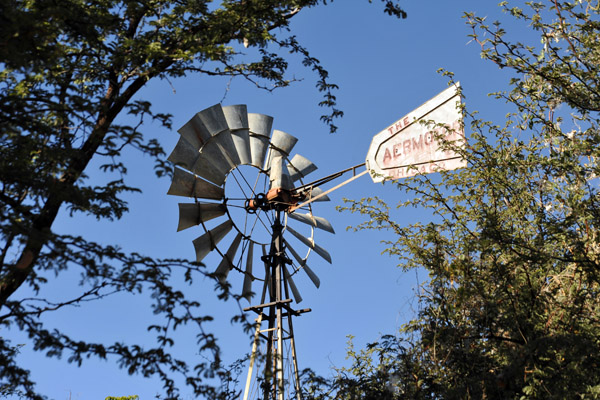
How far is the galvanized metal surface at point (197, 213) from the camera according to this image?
623cm

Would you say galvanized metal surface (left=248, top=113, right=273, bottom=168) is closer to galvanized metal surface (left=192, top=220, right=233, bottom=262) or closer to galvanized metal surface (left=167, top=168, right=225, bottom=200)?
galvanized metal surface (left=167, top=168, right=225, bottom=200)

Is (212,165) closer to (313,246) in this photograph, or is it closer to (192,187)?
→ (192,187)

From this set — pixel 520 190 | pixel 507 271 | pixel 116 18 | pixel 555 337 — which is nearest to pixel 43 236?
pixel 116 18

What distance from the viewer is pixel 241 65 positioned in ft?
14.5

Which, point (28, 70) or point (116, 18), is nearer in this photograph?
point (28, 70)

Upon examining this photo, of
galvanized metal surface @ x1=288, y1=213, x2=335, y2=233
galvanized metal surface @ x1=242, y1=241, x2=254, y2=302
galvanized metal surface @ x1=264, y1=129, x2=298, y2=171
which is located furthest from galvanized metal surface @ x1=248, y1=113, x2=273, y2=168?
galvanized metal surface @ x1=242, y1=241, x2=254, y2=302

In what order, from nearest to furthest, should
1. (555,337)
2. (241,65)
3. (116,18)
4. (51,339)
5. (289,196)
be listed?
(51,339) → (116,18) → (555,337) → (241,65) → (289,196)

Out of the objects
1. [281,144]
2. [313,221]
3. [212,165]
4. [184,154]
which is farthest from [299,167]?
[184,154]

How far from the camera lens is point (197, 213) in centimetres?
638

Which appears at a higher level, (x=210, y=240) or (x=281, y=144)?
(x=281, y=144)

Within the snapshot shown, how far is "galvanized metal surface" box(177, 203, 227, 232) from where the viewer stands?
245 inches

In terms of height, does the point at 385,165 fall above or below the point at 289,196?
below

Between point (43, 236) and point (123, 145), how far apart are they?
22.9 inches

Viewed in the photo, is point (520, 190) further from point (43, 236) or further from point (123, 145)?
point (43, 236)
